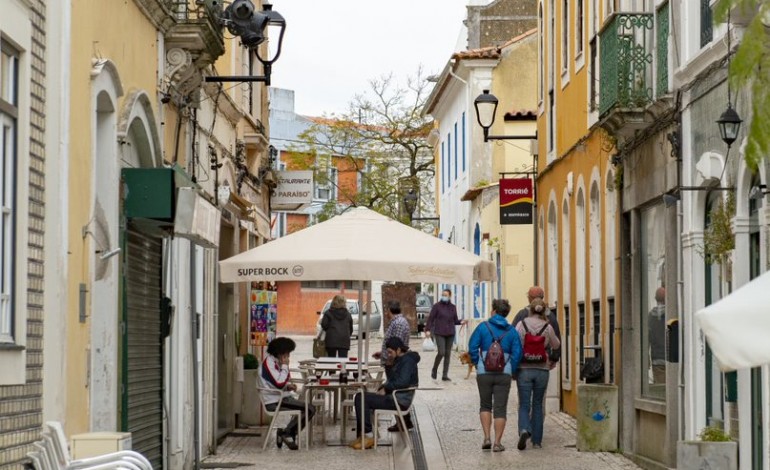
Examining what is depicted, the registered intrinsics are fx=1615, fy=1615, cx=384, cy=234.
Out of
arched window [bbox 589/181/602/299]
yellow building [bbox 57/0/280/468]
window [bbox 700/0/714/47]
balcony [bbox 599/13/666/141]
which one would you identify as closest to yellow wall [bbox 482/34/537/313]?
arched window [bbox 589/181/602/299]

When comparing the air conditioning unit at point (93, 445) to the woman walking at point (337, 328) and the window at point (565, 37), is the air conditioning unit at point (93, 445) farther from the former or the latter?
the woman walking at point (337, 328)

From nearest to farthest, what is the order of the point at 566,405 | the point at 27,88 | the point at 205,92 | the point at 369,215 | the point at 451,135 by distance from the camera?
the point at 27,88
the point at 205,92
the point at 369,215
the point at 566,405
the point at 451,135

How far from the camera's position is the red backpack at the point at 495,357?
746 inches

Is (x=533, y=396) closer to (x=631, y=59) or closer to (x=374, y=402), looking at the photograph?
(x=374, y=402)

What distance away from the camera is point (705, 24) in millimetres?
15234

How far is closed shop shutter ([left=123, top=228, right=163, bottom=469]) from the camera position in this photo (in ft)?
47.0

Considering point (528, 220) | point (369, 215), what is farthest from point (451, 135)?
point (369, 215)

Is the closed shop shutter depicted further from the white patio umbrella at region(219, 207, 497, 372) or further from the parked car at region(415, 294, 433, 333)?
the parked car at region(415, 294, 433, 333)

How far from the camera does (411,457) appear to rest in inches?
741

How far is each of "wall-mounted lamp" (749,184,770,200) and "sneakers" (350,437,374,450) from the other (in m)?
7.55

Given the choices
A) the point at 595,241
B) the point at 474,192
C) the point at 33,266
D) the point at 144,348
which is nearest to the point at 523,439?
the point at 595,241

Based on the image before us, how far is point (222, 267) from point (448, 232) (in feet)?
101

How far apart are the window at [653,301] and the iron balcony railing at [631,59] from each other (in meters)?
1.24

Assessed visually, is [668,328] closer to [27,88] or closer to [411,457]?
[411,457]
